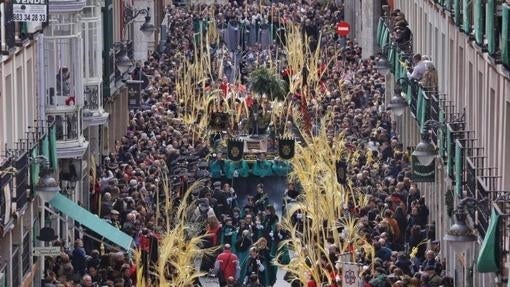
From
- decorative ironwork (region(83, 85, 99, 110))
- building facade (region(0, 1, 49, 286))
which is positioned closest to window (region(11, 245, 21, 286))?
building facade (region(0, 1, 49, 286))

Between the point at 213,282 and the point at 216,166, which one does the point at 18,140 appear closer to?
the point at 213,282

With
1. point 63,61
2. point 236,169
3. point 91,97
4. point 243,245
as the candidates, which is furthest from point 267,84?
point 243,245

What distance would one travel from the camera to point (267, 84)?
241ft

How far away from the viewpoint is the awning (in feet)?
159

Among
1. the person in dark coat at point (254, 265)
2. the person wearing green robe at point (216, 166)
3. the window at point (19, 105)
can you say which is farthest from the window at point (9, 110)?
the person wearing green robe at point (216, 166)

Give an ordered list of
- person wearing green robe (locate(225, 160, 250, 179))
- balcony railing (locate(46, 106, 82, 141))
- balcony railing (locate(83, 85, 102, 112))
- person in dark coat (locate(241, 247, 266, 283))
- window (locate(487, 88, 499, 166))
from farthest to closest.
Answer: person wearing green robe (locate(225, 160, 250, 179)) < balcony railing (locate(83, 85, 102, 112)) < balcony railing (locate(46, 106, 82, 141)) < person in dark coat (locate(241, 247, 266, 283)) < window (locate(487, 88, 499, 166))

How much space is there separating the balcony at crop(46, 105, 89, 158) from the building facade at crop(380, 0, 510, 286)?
731cm

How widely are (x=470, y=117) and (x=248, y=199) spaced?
40.5ft

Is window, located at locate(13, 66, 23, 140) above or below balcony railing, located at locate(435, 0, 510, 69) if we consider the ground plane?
below

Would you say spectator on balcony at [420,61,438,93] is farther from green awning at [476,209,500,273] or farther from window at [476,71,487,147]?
green awning at [476,209,500,273]

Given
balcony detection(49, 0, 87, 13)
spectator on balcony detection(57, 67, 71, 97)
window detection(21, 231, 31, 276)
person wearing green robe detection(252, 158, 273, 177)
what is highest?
balcony detection(49, 0, 87, 13)

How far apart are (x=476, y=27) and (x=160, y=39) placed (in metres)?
49.4

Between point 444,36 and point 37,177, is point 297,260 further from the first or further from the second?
point 444,36

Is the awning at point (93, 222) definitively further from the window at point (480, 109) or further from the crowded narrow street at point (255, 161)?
the window at point (480, 109)
